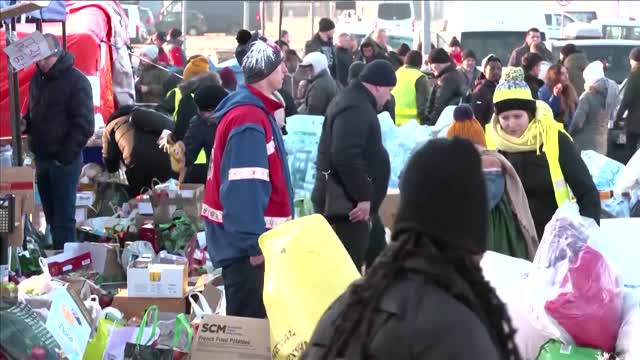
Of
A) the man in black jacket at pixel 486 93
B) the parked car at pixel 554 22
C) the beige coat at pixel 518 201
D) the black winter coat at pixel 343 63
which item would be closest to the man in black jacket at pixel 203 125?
the beige coat at pixel 518 201

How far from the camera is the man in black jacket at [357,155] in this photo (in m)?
7.00

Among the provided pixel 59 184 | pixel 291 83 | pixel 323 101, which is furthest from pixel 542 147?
pixel 291 83

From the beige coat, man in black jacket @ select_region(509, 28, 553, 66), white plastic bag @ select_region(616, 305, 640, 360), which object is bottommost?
white plastic bag @ select_region(616, 305, 640, 360)

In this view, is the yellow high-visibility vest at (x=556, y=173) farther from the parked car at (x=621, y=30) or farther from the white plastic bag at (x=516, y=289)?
the parked car at (x=621, y=30)

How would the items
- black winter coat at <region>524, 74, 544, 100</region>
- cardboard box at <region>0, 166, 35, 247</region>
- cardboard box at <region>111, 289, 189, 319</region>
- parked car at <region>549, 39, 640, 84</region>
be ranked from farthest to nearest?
parked car at <region>549, 39, 640, 84</region> < black winter coat at <region>524, 74, 544, 100</region> < cardboard box at <region>0, 166, 35, 247</region> < cardboard box at <region>111, 289, 189, 319</region>

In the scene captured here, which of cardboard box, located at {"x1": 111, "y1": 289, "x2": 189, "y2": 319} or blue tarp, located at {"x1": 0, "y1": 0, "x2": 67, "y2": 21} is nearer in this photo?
cardboard box, located at {"x1": 111, "y1": 289, "x2": 189, "y2": 319}

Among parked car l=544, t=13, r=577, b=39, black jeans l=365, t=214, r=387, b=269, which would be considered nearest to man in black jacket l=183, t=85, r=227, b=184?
black jeans l=365, t=214, r=387, b=269

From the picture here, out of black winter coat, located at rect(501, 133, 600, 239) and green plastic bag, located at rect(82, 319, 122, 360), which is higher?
black winter coat, located at rect(501, 133, 600, 239)

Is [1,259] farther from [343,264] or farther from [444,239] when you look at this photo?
[444,239]

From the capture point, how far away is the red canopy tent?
1176 cm

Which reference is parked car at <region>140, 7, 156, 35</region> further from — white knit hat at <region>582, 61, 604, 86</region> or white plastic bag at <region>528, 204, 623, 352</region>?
white plastic bag at <region>528, 204, 623, 352</region>

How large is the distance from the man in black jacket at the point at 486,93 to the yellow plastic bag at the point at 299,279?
6.64 meters

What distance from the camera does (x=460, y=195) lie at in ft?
8.53

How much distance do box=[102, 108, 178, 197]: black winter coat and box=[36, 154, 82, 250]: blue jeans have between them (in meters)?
0.94
